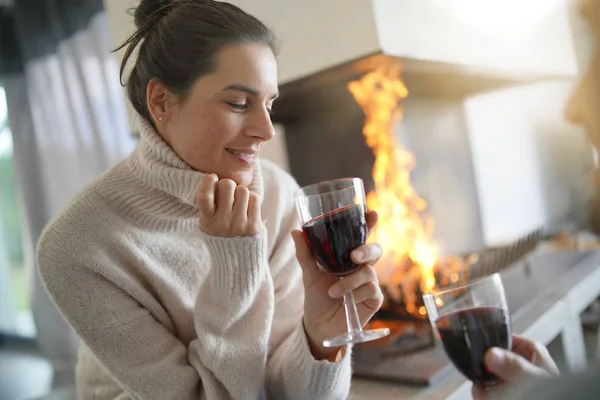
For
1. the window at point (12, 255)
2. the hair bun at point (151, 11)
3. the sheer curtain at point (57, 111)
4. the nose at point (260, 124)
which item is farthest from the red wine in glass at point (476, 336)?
the window at point (12, 255)

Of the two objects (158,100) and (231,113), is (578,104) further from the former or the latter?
(158,100)

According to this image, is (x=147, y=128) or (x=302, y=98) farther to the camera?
(x=302, y=98)

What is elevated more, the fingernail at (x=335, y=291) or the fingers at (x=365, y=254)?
the fingers at (x=365, y=254)

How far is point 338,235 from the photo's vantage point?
81 cm

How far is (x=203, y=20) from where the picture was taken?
3.27 ft

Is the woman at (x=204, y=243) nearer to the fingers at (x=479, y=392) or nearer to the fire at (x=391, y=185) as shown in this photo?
the fingers at (x=479, y=392)

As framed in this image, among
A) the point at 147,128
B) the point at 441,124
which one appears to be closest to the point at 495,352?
the point at 147,128

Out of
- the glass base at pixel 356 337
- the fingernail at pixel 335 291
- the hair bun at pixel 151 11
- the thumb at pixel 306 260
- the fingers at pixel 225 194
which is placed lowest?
the glass base at pixel 356 337

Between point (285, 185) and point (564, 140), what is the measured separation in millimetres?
1220

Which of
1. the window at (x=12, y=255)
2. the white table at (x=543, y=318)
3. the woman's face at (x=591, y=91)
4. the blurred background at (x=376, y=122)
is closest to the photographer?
the woman's face at (x=591, y=91)

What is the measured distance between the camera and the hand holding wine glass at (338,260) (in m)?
0.82

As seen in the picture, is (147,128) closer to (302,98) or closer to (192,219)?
(192,219)

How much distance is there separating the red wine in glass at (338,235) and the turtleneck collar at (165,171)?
238mm

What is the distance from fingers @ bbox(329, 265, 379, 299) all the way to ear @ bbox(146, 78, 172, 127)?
0.48 metres
